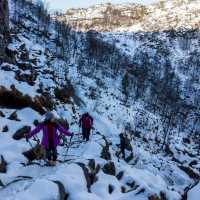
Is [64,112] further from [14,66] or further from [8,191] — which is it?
[8,191]

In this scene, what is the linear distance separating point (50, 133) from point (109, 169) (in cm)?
326

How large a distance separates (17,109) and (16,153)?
701 cm

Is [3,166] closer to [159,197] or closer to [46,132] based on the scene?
[46,132]

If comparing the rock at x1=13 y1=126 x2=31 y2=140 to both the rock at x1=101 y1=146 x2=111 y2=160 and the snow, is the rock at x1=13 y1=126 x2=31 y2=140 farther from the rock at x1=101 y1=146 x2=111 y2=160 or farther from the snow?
the snow

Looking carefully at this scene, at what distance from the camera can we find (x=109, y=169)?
1462cm

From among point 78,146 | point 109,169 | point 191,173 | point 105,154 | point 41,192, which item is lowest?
point 191,173

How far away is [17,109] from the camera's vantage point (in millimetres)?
22281

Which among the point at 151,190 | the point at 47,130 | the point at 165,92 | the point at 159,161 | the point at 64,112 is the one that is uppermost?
the point at 47,130

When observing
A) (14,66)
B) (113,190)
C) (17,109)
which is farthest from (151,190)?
(14,66)

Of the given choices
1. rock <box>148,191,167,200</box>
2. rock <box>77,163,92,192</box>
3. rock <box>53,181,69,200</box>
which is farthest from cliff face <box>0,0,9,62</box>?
rock <box>53,181,69,200</box>

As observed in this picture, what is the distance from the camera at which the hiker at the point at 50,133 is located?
12242mm

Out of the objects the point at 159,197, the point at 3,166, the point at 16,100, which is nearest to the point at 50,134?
the point at 3,166

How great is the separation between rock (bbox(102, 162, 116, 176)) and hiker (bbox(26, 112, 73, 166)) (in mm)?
2176

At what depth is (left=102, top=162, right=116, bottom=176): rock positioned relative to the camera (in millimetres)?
14312
